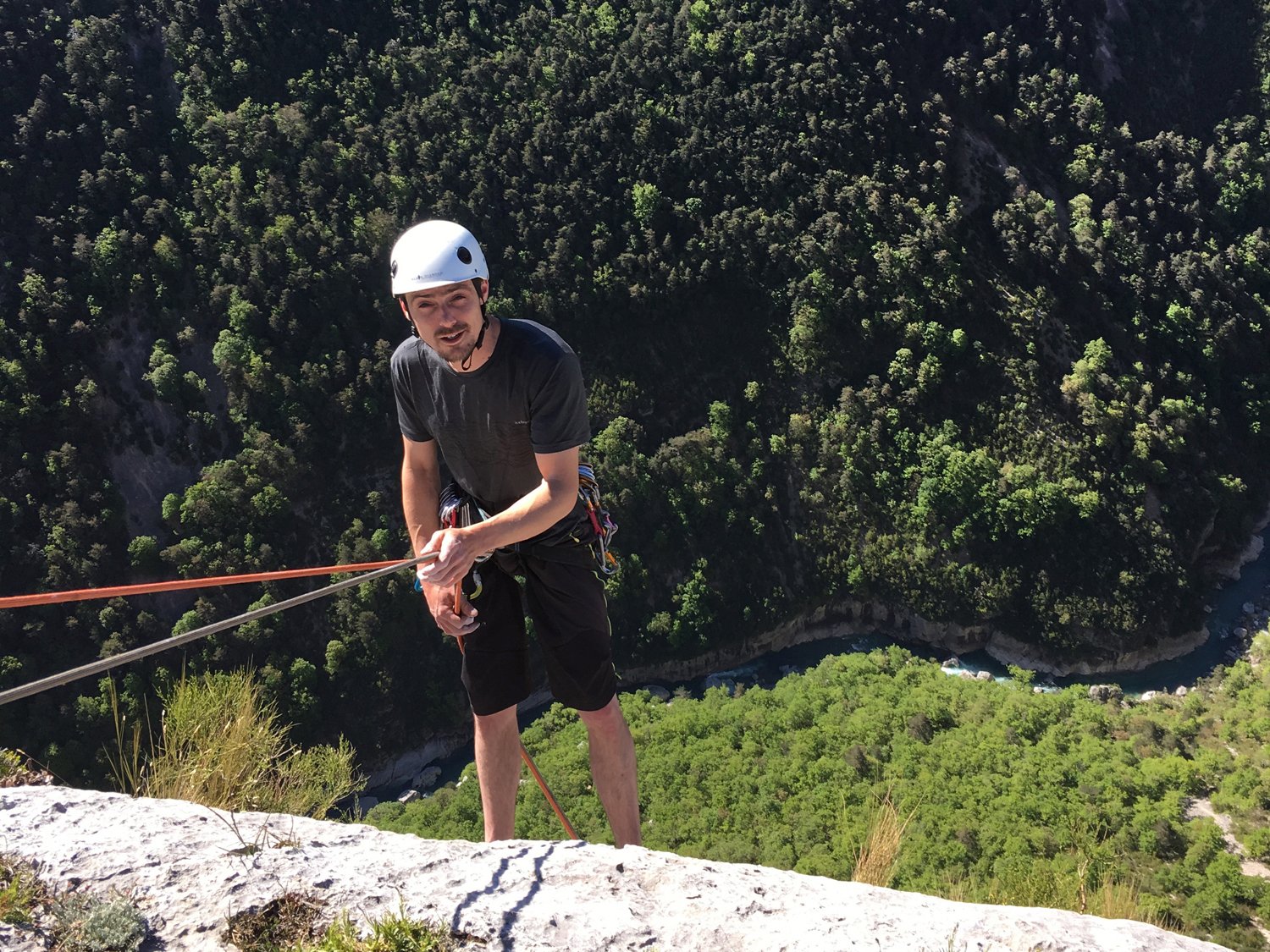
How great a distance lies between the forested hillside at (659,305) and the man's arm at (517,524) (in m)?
31.7

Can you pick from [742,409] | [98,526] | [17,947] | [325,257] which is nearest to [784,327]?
[742,409]

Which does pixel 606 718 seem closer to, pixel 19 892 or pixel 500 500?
pixel 500 500

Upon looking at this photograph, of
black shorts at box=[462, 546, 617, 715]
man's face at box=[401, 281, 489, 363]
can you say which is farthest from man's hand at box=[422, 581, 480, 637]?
man's face at box=[401, 281, 489, 363]

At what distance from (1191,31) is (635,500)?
40.0 m

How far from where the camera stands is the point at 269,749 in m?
6.13

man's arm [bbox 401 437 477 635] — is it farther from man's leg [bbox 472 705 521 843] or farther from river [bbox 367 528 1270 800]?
river [bbox 367 528 1270 800]

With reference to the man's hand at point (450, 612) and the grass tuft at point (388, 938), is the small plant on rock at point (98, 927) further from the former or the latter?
the man's hand at point (450, 612)

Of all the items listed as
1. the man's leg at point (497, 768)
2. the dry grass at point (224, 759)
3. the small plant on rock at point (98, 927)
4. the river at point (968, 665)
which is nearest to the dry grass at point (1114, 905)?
the man's leg at point (497, 768)

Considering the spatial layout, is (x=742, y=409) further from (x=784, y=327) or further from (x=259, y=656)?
(x=259, y=656)

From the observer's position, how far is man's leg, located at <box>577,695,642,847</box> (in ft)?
15.2

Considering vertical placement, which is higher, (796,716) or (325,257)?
(325,257)

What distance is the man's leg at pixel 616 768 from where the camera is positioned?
15.2ft

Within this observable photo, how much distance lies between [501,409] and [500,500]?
619 millimetres

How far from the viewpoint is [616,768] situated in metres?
4.64
